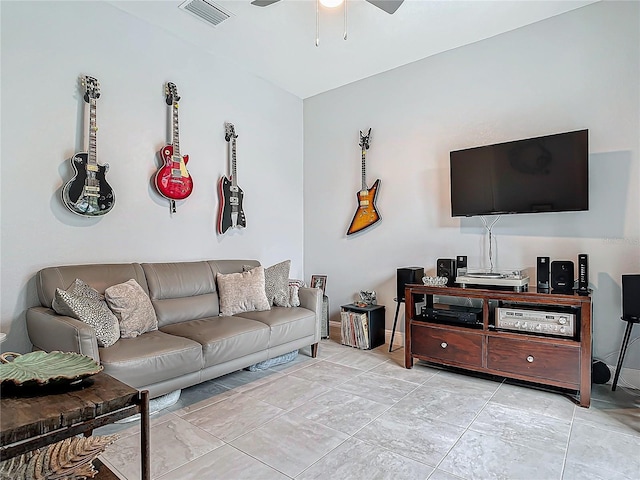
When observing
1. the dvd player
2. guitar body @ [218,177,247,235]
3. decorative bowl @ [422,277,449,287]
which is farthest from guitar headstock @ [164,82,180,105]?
the dvd player

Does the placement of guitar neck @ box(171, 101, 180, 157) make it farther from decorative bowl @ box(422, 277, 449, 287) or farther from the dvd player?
the dvd player

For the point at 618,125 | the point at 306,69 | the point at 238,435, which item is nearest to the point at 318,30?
the point at 306,69

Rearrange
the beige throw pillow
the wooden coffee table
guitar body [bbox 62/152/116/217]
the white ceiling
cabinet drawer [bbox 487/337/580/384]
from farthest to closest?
the beige throw pillow, the white ceiling, guitar body [bbox 62/152/116/217], cabinet drawer [bbox 487/337/580/384], the wooden coffee table

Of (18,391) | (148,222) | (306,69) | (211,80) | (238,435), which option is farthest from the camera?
(306,69)

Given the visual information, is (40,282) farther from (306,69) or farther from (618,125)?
(618,125)

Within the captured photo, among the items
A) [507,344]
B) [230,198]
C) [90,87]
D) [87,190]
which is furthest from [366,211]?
[90,87]

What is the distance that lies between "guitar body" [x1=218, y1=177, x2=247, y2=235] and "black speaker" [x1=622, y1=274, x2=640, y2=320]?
10.2ft

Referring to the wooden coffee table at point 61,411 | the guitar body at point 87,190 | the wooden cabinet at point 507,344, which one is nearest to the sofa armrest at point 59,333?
the wooden coffee table at point 61,411

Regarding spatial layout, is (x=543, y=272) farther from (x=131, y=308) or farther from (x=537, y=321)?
(x=131, y=308)

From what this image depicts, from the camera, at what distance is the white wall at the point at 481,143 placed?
271 cm

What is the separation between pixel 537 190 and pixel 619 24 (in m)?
1.27

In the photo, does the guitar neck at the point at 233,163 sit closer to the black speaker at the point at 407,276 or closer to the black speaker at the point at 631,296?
the black speaker at the point at 407,276

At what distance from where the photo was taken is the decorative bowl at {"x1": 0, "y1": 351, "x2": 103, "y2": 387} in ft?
4.14

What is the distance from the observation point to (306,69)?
3863 mm
